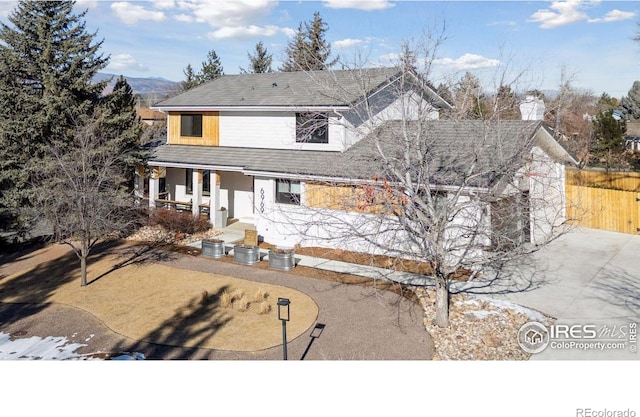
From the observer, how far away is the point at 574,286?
11.0m

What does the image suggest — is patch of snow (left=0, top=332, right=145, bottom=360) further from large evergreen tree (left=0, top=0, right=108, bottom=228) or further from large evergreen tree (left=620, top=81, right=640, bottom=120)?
large evergreen tree (left=620, top=81, right=640, bottom=120)

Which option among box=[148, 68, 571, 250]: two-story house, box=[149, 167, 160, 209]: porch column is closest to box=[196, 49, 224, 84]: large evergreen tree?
box=[148, 68, 571, 250]: two-story house

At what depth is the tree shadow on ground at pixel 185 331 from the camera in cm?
793

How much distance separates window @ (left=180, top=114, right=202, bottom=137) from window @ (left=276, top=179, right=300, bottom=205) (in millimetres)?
6251

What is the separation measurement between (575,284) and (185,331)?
9845mm

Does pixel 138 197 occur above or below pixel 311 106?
below

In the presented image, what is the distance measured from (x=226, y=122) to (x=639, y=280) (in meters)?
15.9

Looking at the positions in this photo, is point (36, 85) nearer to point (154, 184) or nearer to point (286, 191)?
point (154, 184)

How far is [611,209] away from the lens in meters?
17.1

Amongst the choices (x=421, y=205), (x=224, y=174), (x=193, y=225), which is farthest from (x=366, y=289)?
(x=224, y=174)

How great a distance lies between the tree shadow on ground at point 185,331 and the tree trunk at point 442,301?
451cm

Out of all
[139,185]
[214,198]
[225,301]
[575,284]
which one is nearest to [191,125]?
[139,185]

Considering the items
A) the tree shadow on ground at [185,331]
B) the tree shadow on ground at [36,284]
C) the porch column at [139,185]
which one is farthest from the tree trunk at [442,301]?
the porch column at [139,185]
